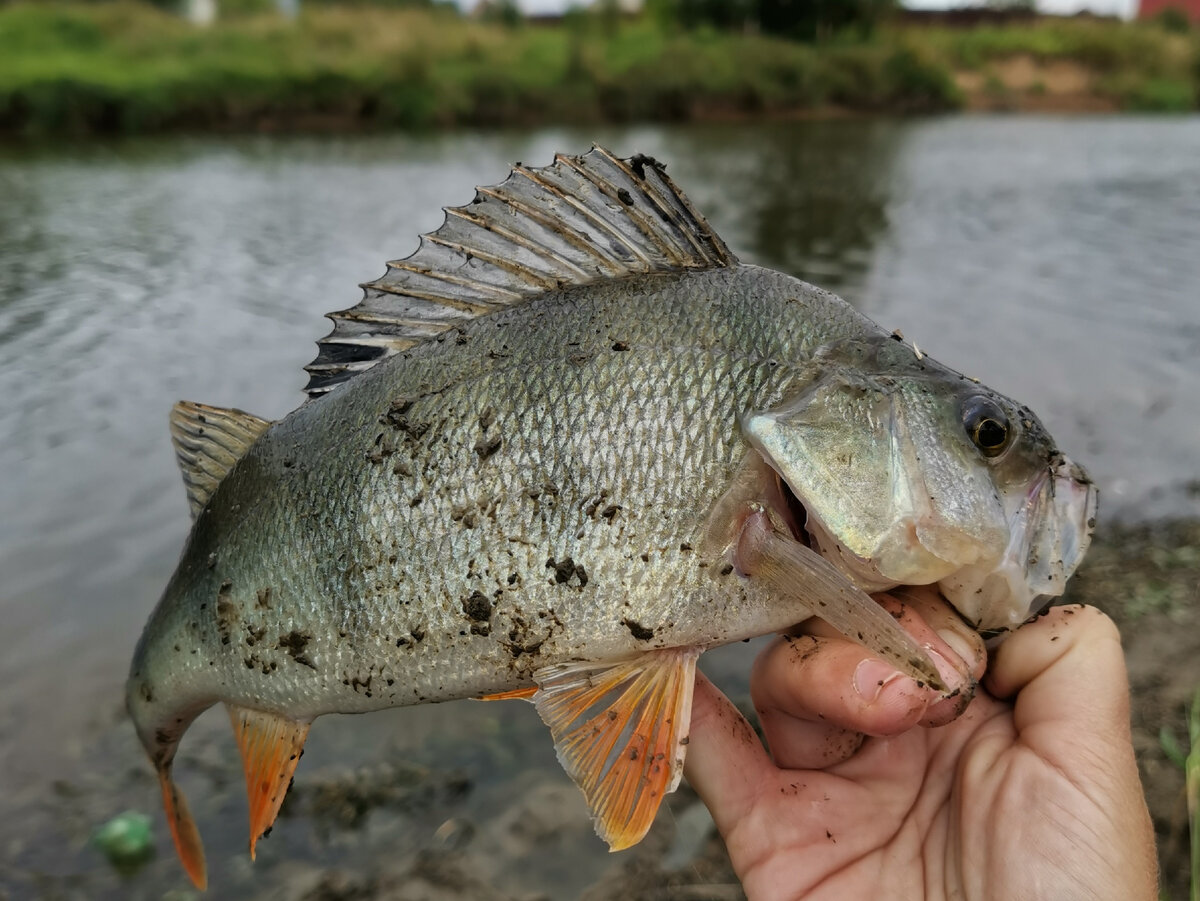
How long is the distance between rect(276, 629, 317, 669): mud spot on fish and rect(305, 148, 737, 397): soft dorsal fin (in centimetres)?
57

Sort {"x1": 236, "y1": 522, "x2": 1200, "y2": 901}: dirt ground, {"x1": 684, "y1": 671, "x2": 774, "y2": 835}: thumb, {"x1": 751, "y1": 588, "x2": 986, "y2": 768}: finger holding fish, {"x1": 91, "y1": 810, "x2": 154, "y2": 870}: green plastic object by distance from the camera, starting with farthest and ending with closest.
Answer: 1. {"x1": 91, "y1": 810, "x2": 154, "y2": 870}: green plastic object
2. {"x1": 236, "y1": 522, "x2": 1200, "y2": 901}: dirt ground
3. {"x1": 684, "y1": 671, "x2": 774, "y2": 835}: thumb
4. {"x1": 751, "y1": 588, "x2": 986, "y2": 768}: finger holding fish

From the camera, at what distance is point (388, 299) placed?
5.92 feet

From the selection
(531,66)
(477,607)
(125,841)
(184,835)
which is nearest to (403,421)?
(477,607)

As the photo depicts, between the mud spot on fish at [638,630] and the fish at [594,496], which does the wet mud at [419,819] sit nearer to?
the fish at [594,496]

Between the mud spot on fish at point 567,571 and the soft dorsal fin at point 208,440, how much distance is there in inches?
32.3

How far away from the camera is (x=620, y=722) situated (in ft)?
5.41

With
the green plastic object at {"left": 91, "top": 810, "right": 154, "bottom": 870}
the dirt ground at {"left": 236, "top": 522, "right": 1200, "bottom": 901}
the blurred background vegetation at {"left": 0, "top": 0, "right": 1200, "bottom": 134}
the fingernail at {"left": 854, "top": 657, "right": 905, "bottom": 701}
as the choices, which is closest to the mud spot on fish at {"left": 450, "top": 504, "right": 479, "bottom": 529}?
the fingernail at {"left": 854, "top": 657, "right": 905, "bottom": 701}

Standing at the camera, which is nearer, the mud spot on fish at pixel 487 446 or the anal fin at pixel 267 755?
the mud spot on fish at pixel 487 446

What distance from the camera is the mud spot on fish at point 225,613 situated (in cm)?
173

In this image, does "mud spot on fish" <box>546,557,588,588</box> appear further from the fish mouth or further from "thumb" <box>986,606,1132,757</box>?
"thumb" <box>986,606,1132,757</box>

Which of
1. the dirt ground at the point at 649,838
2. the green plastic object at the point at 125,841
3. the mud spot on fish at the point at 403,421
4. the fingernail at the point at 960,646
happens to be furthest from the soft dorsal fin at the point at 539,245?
the green plastic object at the point at 125,841

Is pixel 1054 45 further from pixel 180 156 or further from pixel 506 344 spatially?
pixel 506 344

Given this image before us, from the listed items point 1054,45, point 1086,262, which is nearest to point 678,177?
point 1086,262

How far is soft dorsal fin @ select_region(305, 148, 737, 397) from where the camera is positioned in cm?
175
